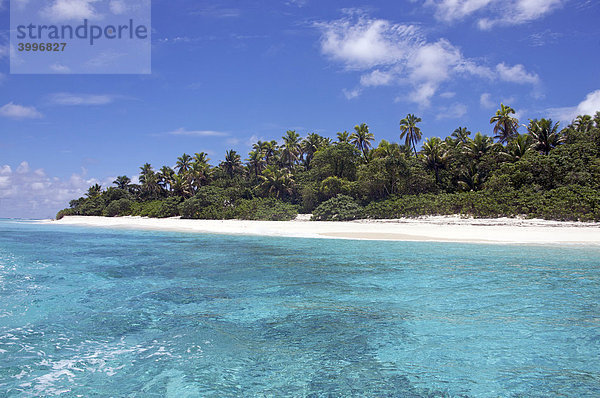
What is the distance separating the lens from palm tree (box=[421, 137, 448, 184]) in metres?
42.2

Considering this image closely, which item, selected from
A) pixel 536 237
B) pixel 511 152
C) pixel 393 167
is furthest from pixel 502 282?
pixel 511 152

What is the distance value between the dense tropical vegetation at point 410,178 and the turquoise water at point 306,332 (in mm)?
18967

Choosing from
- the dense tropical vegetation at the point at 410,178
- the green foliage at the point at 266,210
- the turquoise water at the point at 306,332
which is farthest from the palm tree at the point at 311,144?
the turquoise water at the point at 306,332

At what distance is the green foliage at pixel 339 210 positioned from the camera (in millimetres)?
35750

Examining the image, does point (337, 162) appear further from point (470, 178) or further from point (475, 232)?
point (475, 232)

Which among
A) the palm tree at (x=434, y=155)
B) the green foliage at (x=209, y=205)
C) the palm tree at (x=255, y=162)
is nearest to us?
the palm tree at (x=434, y=155)

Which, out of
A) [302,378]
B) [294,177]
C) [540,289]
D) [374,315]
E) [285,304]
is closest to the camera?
[302,378]

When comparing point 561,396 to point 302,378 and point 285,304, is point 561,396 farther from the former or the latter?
point 285,304

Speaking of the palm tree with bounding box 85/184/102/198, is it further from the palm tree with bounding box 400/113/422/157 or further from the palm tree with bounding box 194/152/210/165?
the palm tree with bounding box 400/113/422/157

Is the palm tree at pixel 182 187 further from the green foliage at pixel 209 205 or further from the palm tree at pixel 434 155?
the palm tree at pixel 434 155

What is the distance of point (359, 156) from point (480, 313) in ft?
125

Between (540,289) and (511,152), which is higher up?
(511,152)

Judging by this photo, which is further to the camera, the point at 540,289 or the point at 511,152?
the point at 511,152

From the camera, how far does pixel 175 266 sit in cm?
1250
